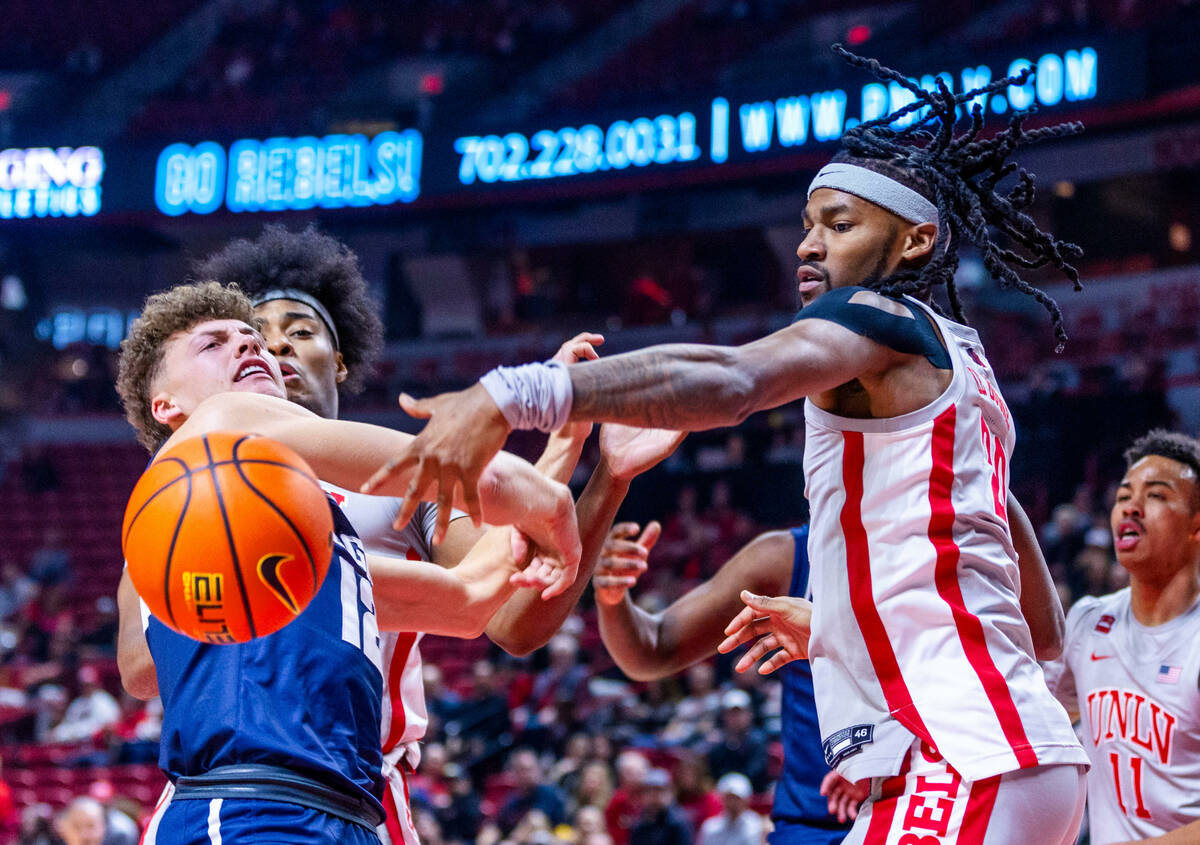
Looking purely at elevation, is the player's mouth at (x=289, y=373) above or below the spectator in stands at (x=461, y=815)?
above

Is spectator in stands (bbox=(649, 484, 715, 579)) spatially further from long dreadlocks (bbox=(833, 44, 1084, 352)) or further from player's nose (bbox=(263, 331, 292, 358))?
long dreadlocks (bbox=(833, 44, 1084, 352))

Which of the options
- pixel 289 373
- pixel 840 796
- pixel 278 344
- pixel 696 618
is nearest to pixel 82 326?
pixel 278 344

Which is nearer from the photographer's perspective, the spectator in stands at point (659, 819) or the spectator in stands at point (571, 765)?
the spectator in stands at point (659, 819)

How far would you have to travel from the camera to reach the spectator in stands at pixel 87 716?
13133 mm

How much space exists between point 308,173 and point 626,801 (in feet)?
44.2

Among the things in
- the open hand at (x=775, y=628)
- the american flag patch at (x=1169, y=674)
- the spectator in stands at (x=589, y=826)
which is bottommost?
the spectator in stands at (x=589, y=826)

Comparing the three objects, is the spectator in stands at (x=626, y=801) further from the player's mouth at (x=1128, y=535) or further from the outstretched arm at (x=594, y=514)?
the outstretched arm at (x=594, y=514)

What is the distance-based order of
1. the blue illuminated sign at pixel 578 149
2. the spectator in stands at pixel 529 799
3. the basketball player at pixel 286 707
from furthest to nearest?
the blue illuminated sign at pixel 578 149 → the spectator in stands at pixel 529 799 → the basketball player at pixel 286 707

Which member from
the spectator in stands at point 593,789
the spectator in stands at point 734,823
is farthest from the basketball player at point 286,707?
the spectator in stands at point 593,789

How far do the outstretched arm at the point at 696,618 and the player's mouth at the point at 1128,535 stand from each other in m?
1.38

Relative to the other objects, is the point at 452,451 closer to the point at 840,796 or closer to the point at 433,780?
the point at 840,796

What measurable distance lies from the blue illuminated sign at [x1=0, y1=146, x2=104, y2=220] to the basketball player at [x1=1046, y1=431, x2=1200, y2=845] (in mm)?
19606

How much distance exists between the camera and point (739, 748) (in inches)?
382

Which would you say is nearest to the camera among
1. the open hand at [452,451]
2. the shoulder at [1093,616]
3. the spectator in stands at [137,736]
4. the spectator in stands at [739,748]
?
the open hand at [452,451]
